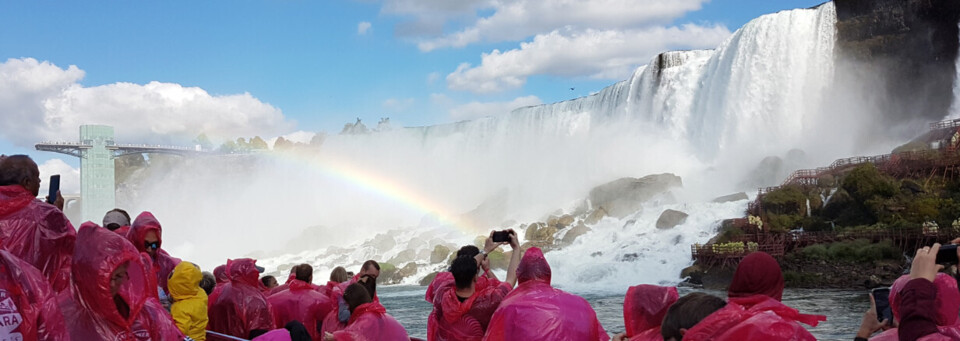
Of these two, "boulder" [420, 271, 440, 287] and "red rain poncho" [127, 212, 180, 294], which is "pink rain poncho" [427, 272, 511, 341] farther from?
"boulder" [420, 271, 440, 287]

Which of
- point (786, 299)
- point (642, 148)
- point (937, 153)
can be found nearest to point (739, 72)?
point (642, 148)

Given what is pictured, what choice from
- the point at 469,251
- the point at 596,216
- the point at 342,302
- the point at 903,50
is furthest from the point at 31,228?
the point at 903,50

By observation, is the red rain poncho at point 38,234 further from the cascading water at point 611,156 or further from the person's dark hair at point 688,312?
the cascading water at point 611,156

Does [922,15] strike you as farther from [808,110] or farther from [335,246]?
[335,246]

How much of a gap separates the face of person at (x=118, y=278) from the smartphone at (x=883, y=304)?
2823mm

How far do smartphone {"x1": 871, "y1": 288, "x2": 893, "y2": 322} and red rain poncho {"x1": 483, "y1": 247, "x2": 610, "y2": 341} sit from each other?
1.14 meters

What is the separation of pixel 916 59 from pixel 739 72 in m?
7.14

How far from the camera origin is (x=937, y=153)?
88.8 ft

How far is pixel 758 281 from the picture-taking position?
290cm

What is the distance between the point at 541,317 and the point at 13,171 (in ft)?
7.63

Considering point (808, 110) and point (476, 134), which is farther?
point (476, 134)

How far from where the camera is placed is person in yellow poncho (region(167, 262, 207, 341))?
507cm

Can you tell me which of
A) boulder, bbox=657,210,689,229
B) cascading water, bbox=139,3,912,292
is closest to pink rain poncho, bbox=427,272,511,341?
cascading water, bbox=139,3,912,292

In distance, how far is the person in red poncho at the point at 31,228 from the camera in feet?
12.2
